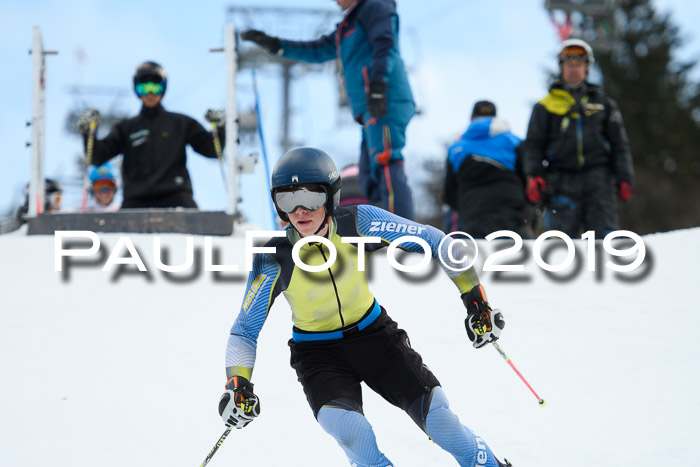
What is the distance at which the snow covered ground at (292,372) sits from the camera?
4.12 metres

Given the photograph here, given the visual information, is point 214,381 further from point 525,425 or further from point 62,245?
point 62,245

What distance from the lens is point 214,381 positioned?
4.81 meters

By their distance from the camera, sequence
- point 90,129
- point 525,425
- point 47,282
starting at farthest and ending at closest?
1. point 90,129
2. point 47,282
3. point 525,425

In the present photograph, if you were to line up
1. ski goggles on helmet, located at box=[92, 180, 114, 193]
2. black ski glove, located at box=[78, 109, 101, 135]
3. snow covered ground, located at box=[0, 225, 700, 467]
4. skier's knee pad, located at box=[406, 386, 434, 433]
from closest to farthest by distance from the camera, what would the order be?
skier's knee pad, located at box=[406, 386, 434, 433]
snow covered ground, located at box=[0, 225, 700, 467]
black ski glove, located at box=[78, 109, 101, 135]
ski goggles on helmet, located at box=[92, 180, 114, 193]

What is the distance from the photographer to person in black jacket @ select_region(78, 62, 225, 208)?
23.5 feet

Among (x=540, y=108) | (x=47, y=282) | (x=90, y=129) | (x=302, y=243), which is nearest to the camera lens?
(x=302, y=243)

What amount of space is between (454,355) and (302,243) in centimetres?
202

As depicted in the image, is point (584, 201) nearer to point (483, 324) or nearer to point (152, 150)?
point (483, 324)

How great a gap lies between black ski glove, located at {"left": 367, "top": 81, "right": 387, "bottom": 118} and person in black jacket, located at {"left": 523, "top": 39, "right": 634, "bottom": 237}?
1298 mm

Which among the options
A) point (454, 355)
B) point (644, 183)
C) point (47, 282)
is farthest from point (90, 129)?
point (644, 183)

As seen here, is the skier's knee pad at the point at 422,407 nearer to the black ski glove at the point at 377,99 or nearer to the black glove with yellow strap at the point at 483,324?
the black glove with yellow strap at the point at 483,324

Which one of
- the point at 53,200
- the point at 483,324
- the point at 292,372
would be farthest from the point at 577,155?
the point at 53,200

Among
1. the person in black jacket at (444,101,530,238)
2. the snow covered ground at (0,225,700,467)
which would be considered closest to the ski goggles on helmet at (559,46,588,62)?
the person in black jacket at (444,101,530,238)

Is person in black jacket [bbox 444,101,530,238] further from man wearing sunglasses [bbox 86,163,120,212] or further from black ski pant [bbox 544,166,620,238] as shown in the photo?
man wearing sunglasses [bbox 86,163,120,212]
